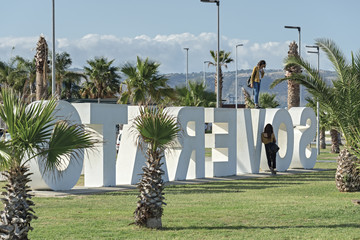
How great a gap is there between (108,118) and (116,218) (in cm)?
764

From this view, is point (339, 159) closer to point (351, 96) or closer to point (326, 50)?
point (351, 96)

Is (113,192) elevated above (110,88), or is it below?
below

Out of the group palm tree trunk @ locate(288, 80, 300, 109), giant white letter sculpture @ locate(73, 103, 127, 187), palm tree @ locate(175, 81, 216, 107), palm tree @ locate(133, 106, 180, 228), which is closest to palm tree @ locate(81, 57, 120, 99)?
palm tree @ locate(175, 81, 216, 107)

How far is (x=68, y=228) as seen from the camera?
1157cm

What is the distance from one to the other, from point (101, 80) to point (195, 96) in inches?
356

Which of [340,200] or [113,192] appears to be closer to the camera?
[340,200]

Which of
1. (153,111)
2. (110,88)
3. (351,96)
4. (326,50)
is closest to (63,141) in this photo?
(153,111)

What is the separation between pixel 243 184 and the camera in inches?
834

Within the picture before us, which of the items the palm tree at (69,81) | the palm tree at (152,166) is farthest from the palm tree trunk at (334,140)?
the palm tree at (152,166)

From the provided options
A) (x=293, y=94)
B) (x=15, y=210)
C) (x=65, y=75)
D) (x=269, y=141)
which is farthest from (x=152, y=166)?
(x=65, y=75)

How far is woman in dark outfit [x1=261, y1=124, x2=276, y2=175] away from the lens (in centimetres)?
2538

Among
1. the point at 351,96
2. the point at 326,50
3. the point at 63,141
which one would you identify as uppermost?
the point at 326,50

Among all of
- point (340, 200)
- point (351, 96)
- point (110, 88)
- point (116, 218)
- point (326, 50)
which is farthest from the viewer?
point (110, 88)

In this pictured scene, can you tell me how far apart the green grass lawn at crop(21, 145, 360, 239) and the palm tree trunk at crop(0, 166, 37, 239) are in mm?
1945
